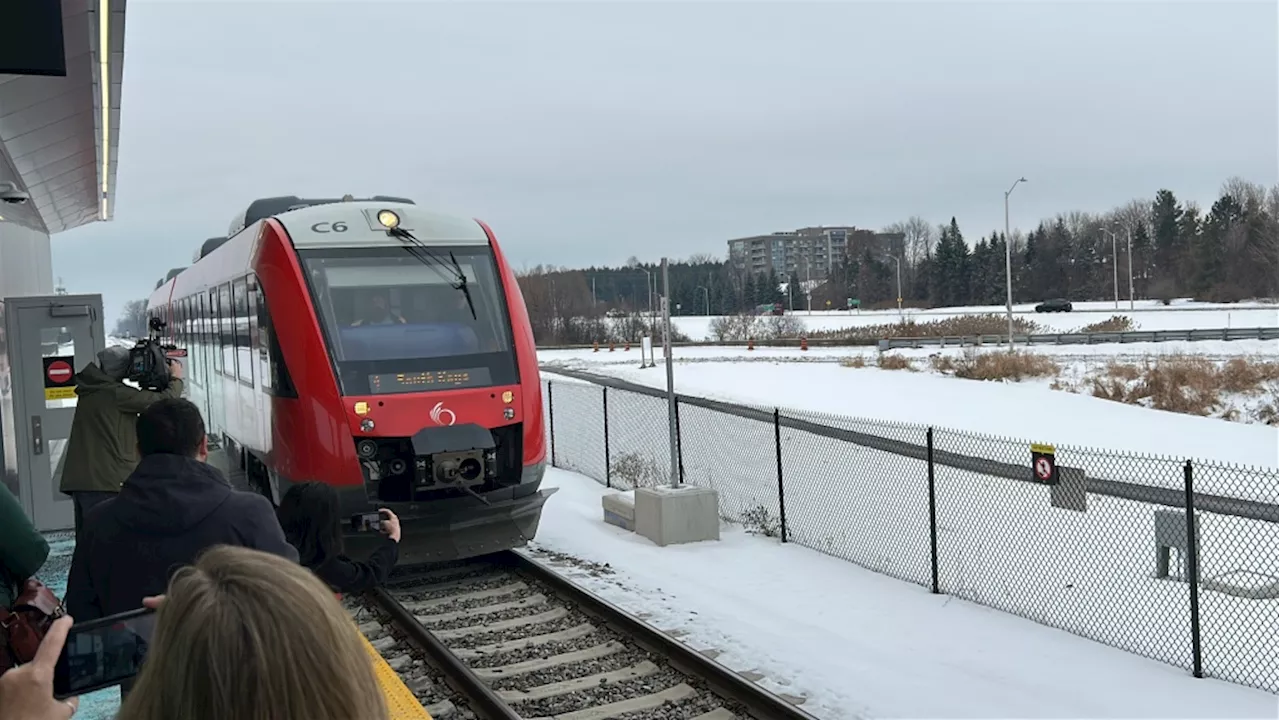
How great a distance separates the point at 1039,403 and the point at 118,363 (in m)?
23.8

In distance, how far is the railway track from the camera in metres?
6.41

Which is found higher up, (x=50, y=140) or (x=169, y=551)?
(x=50, y=140)

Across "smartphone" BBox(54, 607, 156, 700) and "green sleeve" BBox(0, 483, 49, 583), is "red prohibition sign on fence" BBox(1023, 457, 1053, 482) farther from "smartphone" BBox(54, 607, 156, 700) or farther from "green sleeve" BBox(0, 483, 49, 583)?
"smartphone" BBox(54, 607, 156, 700)

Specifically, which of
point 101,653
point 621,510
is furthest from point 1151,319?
point 101,653

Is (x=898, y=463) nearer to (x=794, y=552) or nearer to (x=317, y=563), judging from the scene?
(x=794, y=552)

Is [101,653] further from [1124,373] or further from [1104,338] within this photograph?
[1104,338]

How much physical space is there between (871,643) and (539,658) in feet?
8.20

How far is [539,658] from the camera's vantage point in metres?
7.48

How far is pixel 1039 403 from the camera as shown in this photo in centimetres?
2636

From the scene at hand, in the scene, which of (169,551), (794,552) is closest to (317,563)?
(169,551)

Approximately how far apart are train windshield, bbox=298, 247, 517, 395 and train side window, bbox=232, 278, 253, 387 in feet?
4.73

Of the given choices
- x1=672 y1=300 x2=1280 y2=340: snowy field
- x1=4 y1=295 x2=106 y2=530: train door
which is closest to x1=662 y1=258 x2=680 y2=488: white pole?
x1=4 y1=295 x2=106 y2=530: train door

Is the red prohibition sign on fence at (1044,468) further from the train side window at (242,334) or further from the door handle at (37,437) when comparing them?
the door handle at (37,437)

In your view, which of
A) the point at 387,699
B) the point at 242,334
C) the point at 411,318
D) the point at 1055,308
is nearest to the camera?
the point at 387,699
